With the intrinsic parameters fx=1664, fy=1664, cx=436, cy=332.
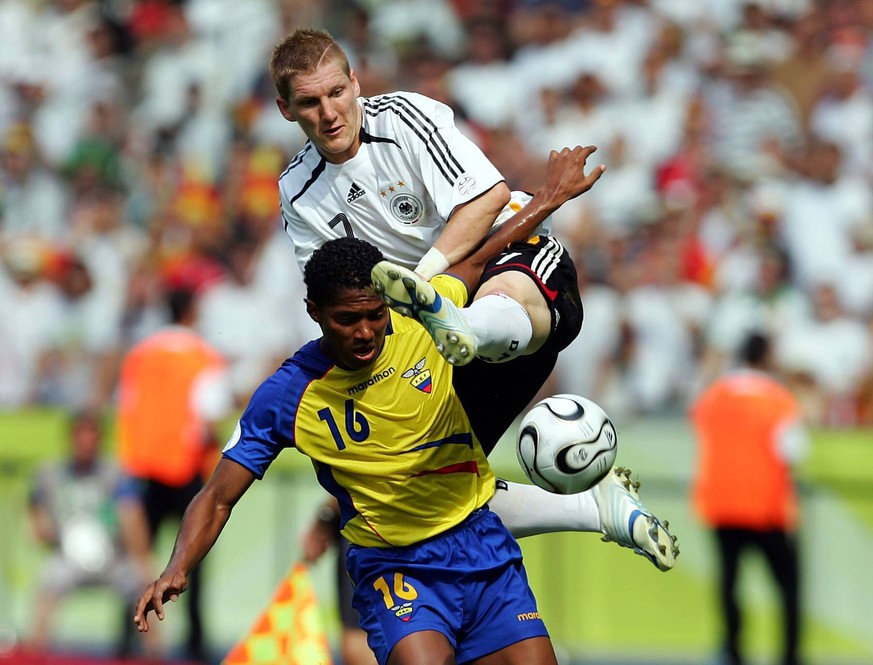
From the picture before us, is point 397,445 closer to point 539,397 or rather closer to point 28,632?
point 539,397

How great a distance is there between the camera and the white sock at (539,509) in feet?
22.3

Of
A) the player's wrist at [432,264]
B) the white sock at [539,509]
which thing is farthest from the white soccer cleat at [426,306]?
the white sock at [539,509]

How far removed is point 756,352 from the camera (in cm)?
1093

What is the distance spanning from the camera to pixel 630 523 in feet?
21.5

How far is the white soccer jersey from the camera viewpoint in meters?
6.43

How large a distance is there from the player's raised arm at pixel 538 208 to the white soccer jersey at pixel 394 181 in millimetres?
174

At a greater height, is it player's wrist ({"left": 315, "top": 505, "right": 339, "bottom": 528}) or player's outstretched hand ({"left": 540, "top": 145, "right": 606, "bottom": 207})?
player's outstretched hand ({"left": 540, "top": 145, "right": 606, "bottom": 207})

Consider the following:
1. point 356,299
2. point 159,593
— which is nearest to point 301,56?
point 356,299

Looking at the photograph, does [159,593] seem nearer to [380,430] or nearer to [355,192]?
[380,430]

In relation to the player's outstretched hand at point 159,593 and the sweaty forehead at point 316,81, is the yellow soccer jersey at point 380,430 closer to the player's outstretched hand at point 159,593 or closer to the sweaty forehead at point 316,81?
the player's outstretched hand at point 159,593

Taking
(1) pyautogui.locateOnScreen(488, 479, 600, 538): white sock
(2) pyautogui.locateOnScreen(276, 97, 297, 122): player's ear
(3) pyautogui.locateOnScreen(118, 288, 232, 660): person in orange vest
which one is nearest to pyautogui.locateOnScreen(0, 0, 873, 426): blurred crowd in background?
(3) pyautogui.locateOnScreen(118, 288, 232, 660): person in orange vest

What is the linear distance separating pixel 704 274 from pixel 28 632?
5677mm

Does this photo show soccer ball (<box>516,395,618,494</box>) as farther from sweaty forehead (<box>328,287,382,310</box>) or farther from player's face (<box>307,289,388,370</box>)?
sweaty forehead (<box>328,287,382,310</box>)

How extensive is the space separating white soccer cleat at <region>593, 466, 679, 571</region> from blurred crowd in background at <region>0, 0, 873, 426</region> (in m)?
4.68
